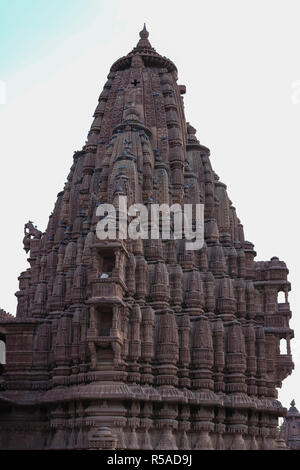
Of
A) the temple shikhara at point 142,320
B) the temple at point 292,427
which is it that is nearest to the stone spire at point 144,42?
A: the temple shikhara at point 142,320

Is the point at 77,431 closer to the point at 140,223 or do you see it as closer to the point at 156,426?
the point at 156,426

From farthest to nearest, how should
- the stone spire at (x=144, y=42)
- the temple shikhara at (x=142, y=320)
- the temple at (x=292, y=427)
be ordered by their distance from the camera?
the temple at (x=292, y=427), the stone spire at (x=144, y=42), the temple shikhara at (x=142, y=320)

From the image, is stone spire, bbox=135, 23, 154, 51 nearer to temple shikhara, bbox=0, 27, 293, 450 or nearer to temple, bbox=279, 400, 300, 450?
temple shikhara, bbox=0, 27, 293, 450

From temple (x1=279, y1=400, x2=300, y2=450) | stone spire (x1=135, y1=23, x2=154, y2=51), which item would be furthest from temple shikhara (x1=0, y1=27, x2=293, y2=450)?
temple (x1=279, y1=400, x2=300, y2=450)

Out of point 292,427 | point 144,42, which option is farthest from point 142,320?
point 292,427

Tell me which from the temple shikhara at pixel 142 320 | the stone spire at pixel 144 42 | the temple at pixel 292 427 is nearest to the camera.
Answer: the temple shikhara at pixel 142 320

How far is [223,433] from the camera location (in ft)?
94.9

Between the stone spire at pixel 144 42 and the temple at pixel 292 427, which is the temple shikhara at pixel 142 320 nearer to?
the stone spire at pixel 144 42

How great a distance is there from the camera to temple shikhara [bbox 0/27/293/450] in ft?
Result: 85.9

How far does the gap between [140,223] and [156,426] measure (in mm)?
8876

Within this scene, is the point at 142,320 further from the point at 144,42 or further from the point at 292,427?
the point at 292,427

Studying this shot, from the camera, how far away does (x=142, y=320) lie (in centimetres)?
2766

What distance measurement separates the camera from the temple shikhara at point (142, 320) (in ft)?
85.9

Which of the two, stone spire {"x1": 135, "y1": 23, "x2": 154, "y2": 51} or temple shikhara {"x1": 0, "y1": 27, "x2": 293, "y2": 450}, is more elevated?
stone spire {"x1": 135, "y1": 23, "x2": 154, "y2": 51}
